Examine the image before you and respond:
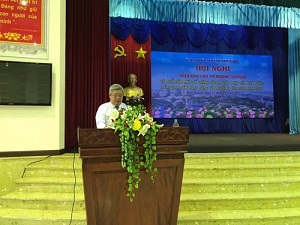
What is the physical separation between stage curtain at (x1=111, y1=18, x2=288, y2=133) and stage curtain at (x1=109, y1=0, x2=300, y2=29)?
75cm

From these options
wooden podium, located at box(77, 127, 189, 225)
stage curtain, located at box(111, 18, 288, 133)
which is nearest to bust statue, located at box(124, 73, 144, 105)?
stage curtain, located at box(111, 18, 288, 133)

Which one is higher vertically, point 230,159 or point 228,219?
point 230,159

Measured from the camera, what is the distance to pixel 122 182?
169 cm

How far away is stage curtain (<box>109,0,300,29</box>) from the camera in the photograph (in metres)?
5.68

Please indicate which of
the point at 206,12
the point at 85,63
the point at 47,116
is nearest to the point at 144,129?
the point at 47,116

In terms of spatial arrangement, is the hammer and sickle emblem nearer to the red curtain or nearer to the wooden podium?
the red curtain

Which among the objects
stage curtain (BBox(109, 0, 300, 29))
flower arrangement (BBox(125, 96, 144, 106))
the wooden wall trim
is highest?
stage curtain (BBox(109, 0, 300, 29))

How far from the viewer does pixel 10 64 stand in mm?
3344

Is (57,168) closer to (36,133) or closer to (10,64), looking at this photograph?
(36,133)

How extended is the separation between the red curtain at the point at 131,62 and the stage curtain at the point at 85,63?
1.83m

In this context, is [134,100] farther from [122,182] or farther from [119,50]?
[122,182]

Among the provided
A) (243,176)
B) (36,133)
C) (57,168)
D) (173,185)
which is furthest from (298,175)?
(36,133)

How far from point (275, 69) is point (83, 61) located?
16.7ft

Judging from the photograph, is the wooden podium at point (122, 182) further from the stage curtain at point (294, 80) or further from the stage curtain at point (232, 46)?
the stage curtain at point (294, 80)
